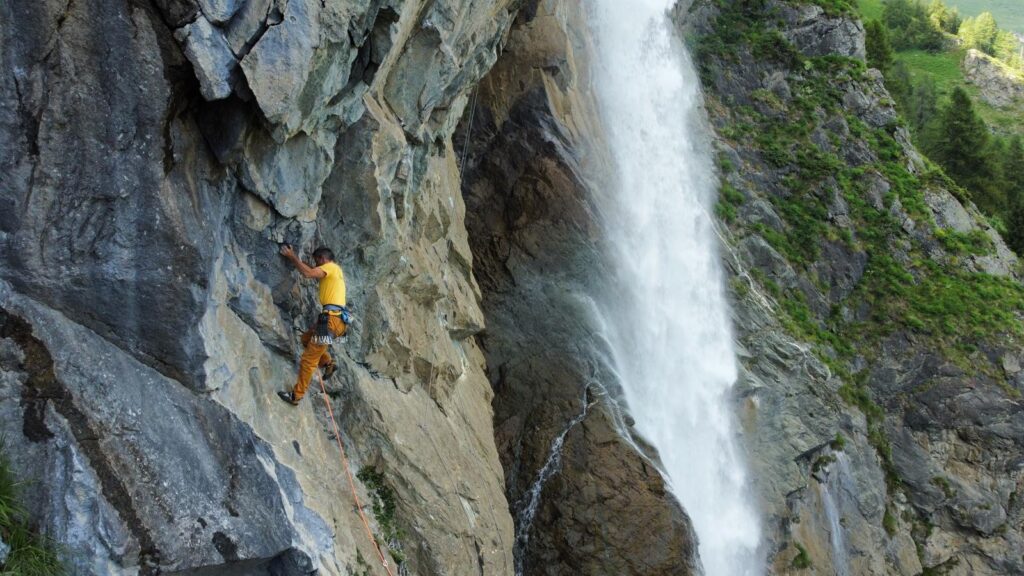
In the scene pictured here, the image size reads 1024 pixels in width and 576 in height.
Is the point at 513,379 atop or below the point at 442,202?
below

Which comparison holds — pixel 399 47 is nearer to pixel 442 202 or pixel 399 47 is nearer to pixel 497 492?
pixel 442 202

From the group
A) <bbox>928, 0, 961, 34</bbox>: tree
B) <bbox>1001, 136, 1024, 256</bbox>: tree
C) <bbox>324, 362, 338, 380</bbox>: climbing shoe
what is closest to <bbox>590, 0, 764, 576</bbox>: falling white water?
<bbox>324, 362, 338, 380</bbox>: climbing shoe

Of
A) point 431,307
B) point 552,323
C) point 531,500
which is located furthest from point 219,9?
point 552,323

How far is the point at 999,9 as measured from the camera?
493 ft

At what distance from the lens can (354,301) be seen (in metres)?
13.0

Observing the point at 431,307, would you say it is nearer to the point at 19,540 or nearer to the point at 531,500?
the point at 531,500

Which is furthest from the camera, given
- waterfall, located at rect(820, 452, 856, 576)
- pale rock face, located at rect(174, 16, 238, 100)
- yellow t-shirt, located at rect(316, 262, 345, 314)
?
waterfall, located at rect(820, 452, 856, 576)

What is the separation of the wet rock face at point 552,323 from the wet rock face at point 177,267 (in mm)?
5447

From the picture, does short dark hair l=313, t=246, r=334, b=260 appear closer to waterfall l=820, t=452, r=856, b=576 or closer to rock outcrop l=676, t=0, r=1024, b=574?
rock outcrop l=676, t=0, r=1024, b=574

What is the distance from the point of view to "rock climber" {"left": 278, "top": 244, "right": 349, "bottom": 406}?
1046 cm

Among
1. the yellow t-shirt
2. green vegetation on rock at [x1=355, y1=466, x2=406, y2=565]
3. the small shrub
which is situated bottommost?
green vegetation on rock at [x1=355, y1=466, x2=406, y2=565]

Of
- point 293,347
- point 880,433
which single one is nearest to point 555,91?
point 293,347

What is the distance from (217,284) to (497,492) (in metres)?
7.59

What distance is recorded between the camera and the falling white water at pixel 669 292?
20.1m
